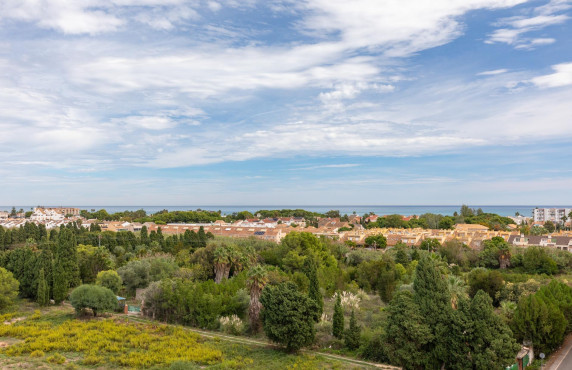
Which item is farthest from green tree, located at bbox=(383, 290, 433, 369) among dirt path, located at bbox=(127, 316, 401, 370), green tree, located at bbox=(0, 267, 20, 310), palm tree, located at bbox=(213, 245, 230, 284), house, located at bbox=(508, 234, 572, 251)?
house, located at bbox=(508, 234, 572, 251)

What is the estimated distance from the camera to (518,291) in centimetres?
3303

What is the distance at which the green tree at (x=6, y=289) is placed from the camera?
99.1ft

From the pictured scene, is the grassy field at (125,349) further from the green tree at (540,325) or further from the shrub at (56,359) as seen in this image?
the green tree at (540,325)

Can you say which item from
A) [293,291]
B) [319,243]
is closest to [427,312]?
[293,291]

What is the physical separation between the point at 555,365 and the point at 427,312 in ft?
25.7

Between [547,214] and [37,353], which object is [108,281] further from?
[547,214]

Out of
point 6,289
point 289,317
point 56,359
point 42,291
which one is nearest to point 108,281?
point 42,291

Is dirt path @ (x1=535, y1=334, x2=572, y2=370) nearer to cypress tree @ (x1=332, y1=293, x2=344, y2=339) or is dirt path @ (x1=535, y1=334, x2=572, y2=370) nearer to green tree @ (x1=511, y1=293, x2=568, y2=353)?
green tree @ (x1=511, y1=293, x2=568, y2=353)

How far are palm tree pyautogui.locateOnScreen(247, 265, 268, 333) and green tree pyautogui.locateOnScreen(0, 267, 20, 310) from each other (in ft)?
59.1

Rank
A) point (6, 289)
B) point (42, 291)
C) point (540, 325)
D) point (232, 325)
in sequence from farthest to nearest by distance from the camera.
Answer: point (42, 291), point (6, 289), point (232, 325), point (540, 325)

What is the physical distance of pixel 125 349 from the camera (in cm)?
2308

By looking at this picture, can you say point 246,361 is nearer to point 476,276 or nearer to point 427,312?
point 427,312

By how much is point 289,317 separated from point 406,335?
6314 mm

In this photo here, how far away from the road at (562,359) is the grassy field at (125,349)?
10392 millimetres
